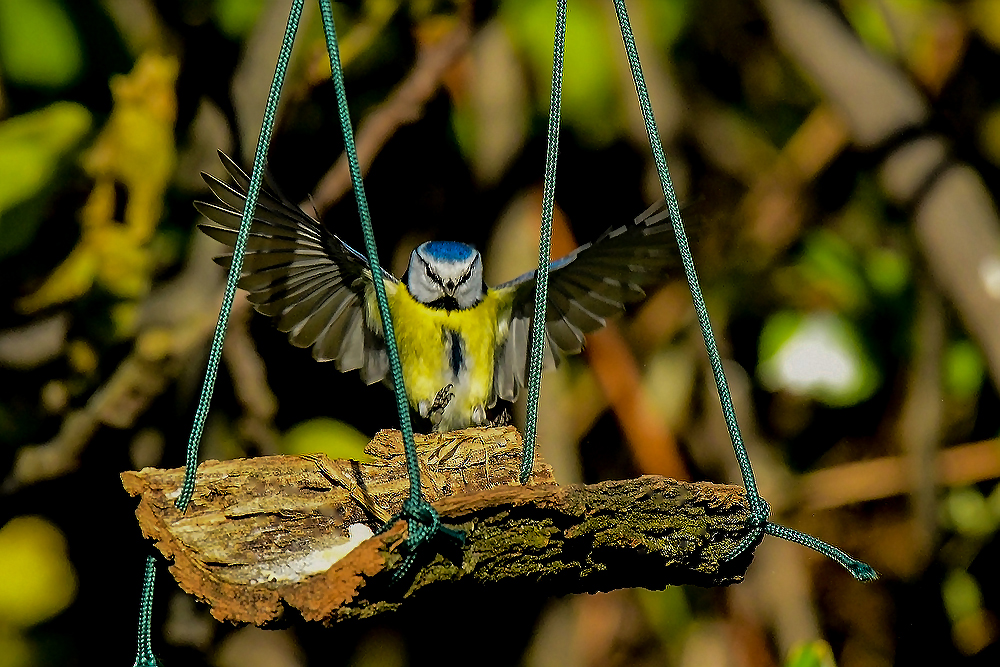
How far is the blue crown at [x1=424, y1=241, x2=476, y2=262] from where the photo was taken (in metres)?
1.57

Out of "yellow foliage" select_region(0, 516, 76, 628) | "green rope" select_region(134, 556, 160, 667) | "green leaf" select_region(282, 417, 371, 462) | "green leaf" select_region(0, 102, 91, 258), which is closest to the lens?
"green rope" select_region(134, 556, 160, 667)

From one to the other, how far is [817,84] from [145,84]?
128 cm

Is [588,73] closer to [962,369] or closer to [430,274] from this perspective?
[430,274]

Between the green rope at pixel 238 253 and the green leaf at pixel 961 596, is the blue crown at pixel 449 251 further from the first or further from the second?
the green leaf at pixel 961 596

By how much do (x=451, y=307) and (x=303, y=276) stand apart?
0.23 meters

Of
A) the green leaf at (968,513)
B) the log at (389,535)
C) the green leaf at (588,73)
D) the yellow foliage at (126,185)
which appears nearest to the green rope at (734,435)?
the log at (389,535)

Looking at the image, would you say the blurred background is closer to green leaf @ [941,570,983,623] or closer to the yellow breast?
green leaf @ [941,570,983,623]

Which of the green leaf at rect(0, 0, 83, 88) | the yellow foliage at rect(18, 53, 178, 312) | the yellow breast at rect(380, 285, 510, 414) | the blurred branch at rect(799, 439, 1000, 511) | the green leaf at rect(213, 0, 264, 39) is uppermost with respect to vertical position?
the green leaf at rect(213, 0, 264, 39)

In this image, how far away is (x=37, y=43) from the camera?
1766mm

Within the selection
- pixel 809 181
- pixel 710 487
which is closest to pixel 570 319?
pixel 710 487

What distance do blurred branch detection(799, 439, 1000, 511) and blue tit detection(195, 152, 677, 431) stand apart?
1.08m

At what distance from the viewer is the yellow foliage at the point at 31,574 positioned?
1.89 metres

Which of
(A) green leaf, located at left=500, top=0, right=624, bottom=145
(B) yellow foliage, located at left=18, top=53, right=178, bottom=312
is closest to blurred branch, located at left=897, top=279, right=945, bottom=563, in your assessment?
(A) green leaf, located at left=500, top=0, right=624, bottom=145

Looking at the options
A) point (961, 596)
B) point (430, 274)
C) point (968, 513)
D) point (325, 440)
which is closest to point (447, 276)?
point (430, 274)
